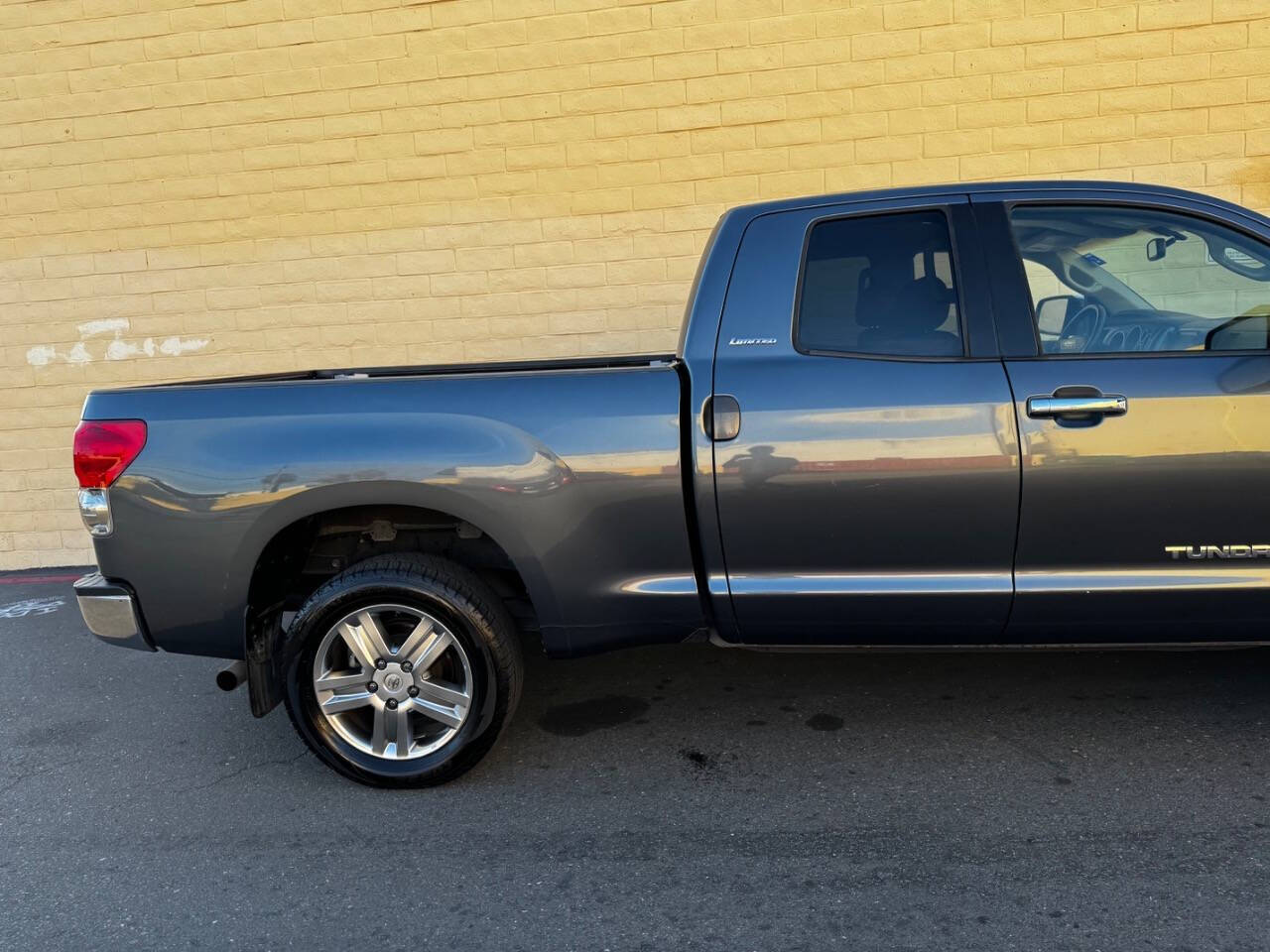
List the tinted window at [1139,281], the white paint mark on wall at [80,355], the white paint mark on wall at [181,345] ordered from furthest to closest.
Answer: the white paint mark on wall at [80,355], the white paint mark on wall at [181,345], the tinted window at [1139,281]

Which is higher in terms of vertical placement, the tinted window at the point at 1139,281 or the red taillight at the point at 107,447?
the tinted window at the point at 1139,281

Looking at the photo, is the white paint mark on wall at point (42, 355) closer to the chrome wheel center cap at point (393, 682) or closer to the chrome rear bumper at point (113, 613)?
the chrome rear bumper at point (113, 613)

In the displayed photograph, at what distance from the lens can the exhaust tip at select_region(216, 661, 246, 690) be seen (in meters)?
3.50

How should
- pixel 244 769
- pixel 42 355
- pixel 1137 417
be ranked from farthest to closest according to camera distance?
pixel 42 355 < pixel 244 769 < pixel 1137 417

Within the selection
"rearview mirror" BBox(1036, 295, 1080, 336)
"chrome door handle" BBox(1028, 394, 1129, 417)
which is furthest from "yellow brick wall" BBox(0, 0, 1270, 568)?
"chrome door handle" BBox(1028, 394, 1129, 417)

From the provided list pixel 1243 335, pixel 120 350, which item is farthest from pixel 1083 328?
pixel 120 350

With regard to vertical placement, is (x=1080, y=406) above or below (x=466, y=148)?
below

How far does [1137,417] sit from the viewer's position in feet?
10.2

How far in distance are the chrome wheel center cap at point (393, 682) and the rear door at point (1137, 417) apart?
7.00 ft

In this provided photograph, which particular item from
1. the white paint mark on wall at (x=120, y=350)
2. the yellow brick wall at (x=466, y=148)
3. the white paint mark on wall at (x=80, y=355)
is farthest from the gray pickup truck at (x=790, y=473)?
the white paint mark on wall at (x=80, y=355)

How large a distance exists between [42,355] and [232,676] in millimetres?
5186

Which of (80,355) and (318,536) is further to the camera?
(80,355)

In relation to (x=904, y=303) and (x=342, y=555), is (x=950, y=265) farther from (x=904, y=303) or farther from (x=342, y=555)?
Result: (x=342, y=555)

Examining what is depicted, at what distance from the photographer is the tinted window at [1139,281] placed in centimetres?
328
